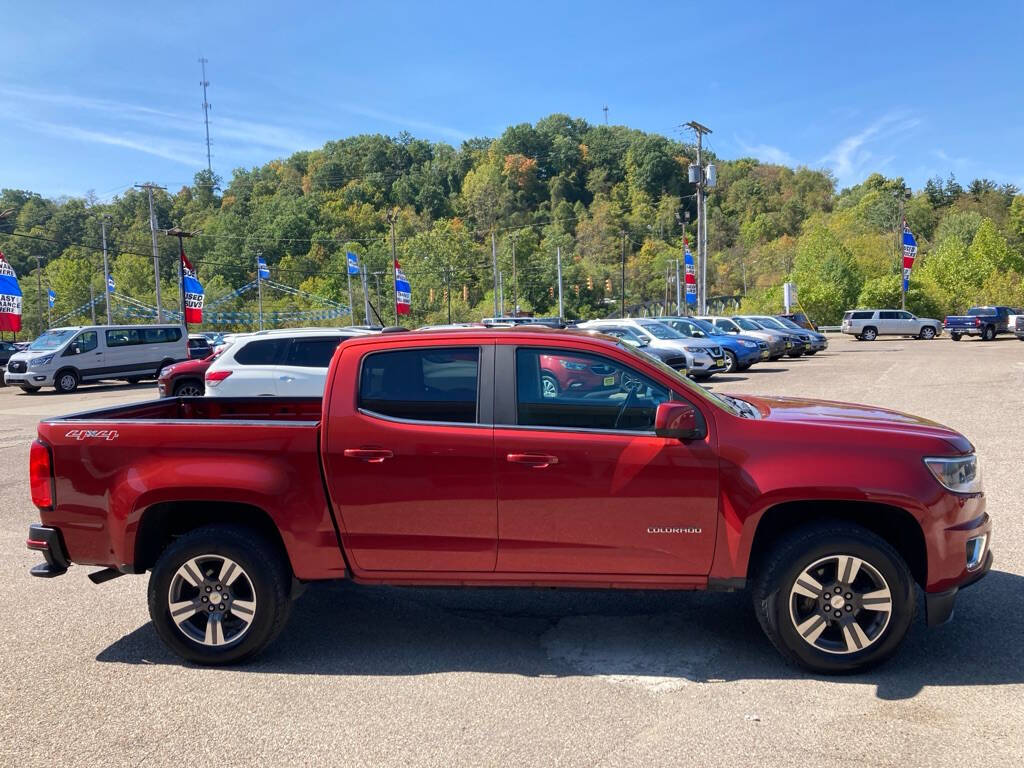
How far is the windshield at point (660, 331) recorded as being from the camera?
2294 centimetres

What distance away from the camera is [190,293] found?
43812 millimetres

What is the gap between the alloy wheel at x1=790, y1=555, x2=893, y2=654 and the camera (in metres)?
4.12

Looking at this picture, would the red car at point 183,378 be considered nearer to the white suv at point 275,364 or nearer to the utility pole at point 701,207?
the white suv at point 275,364

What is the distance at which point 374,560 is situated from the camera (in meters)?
4.43

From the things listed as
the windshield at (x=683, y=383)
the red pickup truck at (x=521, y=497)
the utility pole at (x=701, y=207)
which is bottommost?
the red pickup truck at (x=521, y=497)

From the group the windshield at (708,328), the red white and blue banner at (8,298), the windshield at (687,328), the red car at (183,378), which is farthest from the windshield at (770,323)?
the red white and blue banner at (8,298)

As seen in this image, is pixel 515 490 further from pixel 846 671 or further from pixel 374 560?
pixel 846 671

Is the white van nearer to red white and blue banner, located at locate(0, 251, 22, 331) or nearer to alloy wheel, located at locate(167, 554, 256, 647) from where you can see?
A: red white and blue banner, located at locate(0, 251, 22, 331)

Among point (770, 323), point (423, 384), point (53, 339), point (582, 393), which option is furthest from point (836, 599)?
point (770, 323)

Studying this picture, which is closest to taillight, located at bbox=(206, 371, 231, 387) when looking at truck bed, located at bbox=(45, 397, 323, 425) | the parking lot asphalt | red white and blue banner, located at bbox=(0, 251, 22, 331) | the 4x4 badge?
the parking lot asphalt

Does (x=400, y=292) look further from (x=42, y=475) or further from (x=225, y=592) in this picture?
(x=225, y=592)

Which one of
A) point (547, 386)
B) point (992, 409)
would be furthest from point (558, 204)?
point (547, 386)

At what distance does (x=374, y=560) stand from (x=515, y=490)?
34.1 inches

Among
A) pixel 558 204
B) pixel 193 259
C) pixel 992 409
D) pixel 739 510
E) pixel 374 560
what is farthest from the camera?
pixel 558 204
